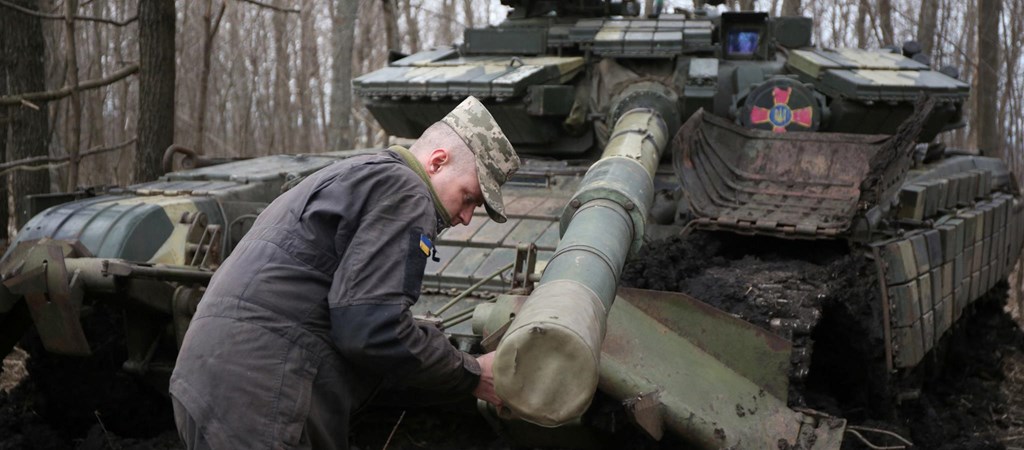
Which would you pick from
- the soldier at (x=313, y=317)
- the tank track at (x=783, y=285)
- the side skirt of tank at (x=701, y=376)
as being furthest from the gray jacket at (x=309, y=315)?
the tank track at (x=783, y=285)

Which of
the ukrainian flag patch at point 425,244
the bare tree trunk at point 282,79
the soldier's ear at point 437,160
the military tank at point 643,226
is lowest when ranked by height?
the bare tree trunk at point 282,79

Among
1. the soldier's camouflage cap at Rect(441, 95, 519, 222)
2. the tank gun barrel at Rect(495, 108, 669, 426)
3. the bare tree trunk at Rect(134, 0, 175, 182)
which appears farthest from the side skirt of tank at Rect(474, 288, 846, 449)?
the bare tree trunk at Rect(134, 0, 175, 182)

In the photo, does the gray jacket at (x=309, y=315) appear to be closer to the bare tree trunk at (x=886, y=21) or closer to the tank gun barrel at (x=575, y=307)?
the tank gun barrel at (x=575, y=307)

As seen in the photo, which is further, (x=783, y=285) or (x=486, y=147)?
(x=783, y=285)

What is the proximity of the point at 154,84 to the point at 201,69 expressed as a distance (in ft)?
12.6

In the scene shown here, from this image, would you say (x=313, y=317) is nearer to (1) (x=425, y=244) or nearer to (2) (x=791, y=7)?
(1) (x=425, y=244)

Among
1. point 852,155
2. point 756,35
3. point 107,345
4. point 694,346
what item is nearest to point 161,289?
point 107,345

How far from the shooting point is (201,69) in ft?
41.2

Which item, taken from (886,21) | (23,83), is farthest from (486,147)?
(886,21)

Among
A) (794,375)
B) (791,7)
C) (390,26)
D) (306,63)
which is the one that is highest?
(791,7)

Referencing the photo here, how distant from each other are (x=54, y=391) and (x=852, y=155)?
13.9ft

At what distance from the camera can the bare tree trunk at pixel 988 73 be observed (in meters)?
13.3

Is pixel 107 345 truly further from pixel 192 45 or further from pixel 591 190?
pixel 192 45

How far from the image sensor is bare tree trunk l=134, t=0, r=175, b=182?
8758mm
